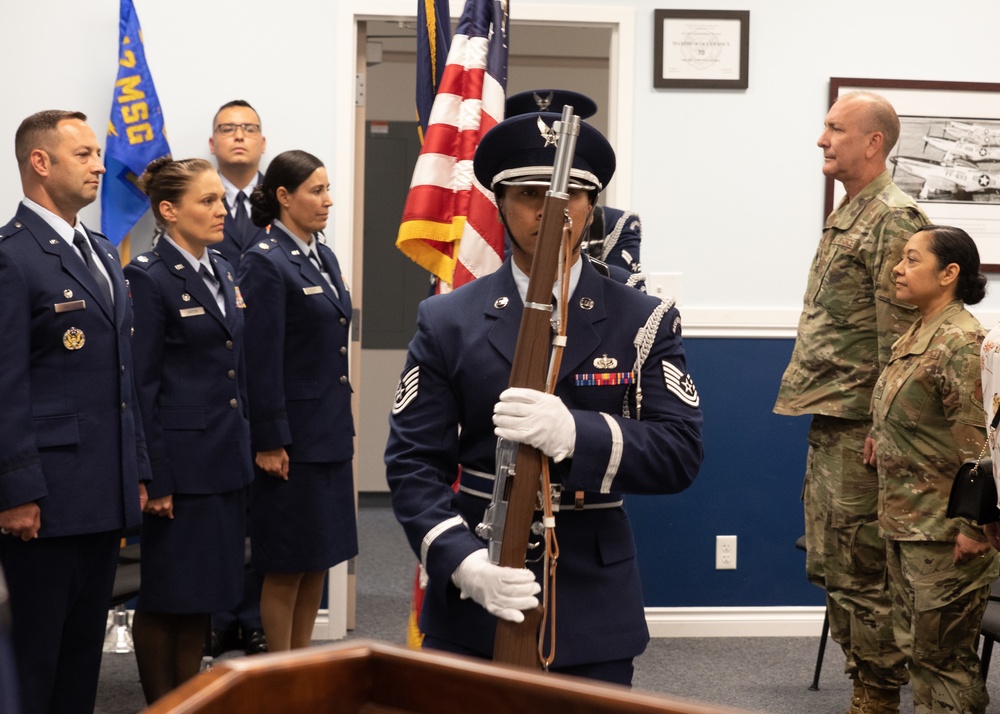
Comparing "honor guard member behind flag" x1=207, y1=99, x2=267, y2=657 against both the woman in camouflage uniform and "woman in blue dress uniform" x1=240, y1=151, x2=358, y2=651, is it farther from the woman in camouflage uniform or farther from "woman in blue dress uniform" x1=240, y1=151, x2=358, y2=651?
the woman in camouflage uniform

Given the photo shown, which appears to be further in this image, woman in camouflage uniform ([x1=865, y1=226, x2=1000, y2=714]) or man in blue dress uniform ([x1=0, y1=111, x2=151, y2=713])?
woman in camouflage uniform ([x1=865, y1=226, x2=1000, y2=714])

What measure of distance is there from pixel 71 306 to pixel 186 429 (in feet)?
1.91

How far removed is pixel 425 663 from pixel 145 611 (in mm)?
2364

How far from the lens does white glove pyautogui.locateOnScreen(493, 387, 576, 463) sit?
1.47m

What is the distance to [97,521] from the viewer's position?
2.54 m

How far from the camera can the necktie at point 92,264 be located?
2617 millimetres

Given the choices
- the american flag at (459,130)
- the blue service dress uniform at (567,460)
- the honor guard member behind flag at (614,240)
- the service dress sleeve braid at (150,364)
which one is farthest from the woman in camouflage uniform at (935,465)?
the service dress sleeve braid at (150,364)

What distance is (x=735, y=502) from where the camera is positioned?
4363 millimetres

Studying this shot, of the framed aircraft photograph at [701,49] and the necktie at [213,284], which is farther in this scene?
the framed aircraft photograph at [701,49]

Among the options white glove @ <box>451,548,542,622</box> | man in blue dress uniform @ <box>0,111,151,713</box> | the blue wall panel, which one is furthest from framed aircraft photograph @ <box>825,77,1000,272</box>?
white glove @ <box>451,548,542,622</box>

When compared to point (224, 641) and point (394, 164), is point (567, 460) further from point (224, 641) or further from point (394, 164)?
point (394, 164)

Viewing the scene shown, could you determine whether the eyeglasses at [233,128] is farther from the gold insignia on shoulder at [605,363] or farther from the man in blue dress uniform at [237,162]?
the gold insignia on shoulder at [605,363]

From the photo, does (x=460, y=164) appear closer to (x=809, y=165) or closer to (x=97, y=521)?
(x=97, y=521)

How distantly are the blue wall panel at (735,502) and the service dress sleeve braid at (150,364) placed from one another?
6.43 feet
